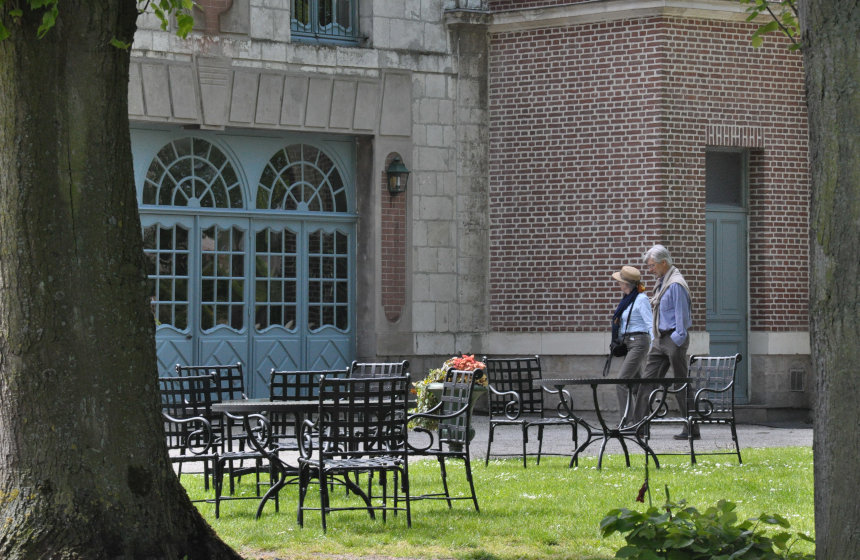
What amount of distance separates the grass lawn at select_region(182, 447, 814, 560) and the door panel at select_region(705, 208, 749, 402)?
5.29m

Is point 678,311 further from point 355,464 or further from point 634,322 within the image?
point 355,464

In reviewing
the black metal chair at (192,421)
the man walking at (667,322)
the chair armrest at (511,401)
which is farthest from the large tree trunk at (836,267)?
the man walking at (667,322)

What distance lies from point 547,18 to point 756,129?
117 inches

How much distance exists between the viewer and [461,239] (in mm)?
17094

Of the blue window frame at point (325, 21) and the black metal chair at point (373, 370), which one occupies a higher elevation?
the blue window frame at point (325, 21)

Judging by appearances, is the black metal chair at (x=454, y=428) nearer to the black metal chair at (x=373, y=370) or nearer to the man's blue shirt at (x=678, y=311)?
the black metal chair at (x=373, y=370)

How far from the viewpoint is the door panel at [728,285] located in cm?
1697

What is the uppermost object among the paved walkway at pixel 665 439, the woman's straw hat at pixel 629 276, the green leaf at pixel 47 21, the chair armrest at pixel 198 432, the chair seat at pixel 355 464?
the green leaf at pixel 47 21

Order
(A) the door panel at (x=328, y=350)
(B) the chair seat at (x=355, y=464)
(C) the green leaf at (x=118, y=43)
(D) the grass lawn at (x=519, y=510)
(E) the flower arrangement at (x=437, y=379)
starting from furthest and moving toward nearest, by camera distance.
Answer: (A) the door panel at (x=328, y=350), (E) the flower arrangement at (x=437, y=379), (B) the chair seat at (x=355, y=464), (D) the grass lawn at (x=519, y=510), (C) the green leaf at (x=118, y=43)

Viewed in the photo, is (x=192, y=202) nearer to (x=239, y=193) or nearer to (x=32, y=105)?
(x=239, y=193)

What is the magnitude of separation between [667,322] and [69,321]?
8580 mm

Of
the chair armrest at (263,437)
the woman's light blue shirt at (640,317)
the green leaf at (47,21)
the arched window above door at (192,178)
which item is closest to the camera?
the green leaf at (47,21)

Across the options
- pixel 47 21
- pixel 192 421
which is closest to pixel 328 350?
pixel 192 421

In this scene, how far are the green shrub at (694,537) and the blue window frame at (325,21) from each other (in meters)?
12.4
